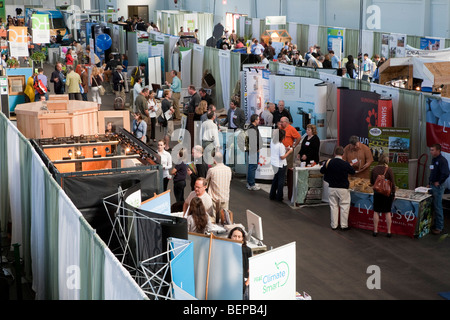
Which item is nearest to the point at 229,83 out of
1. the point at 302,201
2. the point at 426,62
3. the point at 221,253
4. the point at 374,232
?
the point at 426,62

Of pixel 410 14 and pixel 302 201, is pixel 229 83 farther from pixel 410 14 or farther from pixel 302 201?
pixel 410 14

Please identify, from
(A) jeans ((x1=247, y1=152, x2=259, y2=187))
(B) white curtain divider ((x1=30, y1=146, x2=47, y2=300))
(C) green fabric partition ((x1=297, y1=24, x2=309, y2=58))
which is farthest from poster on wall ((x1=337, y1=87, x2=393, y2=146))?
(C) green fabric partition ((x1=297, y1=24, x2=309, y2=58))

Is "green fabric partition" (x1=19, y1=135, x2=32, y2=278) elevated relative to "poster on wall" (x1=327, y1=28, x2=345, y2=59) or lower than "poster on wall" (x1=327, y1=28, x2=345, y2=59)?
lower

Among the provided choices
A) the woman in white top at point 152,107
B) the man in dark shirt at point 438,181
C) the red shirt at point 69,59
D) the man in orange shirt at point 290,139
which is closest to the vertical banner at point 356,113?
the man in orange shirt at point 290,139

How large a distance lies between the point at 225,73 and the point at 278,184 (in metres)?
6.76

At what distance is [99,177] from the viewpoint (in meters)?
7.38

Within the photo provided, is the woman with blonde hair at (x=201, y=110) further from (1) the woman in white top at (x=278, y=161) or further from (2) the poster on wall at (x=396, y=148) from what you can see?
(2) the poster on wall at (x=396, y=148)

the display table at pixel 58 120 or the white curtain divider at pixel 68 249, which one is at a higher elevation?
the display table at pixel 58 120

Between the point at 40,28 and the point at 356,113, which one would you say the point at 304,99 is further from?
the point at 40,28

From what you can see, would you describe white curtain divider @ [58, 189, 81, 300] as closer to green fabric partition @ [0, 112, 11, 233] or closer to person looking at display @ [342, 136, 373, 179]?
green fabric partition @ [0, 112, 11, 233]

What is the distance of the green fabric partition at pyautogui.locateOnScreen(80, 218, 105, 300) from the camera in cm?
473

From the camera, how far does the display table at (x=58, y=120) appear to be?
9.66 m

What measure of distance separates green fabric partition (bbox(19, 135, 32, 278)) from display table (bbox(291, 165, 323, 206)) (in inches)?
167

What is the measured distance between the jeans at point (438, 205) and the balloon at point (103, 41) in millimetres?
15941
